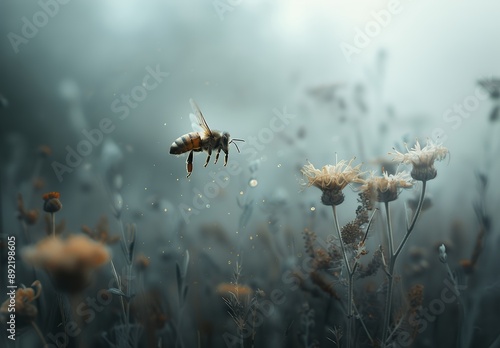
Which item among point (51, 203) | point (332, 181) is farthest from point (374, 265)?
point (51, 203)

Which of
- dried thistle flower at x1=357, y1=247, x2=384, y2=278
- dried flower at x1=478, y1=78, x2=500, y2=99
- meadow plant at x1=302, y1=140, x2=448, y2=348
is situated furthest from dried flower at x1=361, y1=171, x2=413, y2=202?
dried flower at x1=478, y1=78, x2=500, y2=99

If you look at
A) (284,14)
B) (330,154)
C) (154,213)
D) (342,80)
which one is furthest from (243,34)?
(154,213)

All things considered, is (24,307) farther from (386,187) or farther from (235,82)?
(235,82)

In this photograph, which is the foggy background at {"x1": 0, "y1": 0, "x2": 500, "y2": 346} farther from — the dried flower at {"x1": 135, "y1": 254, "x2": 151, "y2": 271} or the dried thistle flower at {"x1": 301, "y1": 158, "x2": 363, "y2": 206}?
the dried thistle flower at {"x1": 301, "y1": 158, "x2": 363, "y2": 206}

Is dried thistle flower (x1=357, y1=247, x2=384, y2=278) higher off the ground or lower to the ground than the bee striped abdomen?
lower

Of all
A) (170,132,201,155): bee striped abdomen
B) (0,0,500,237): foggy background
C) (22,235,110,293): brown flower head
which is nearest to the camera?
(22,235,110,293): brown flower head

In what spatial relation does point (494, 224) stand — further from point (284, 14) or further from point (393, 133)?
point (284, 14)
